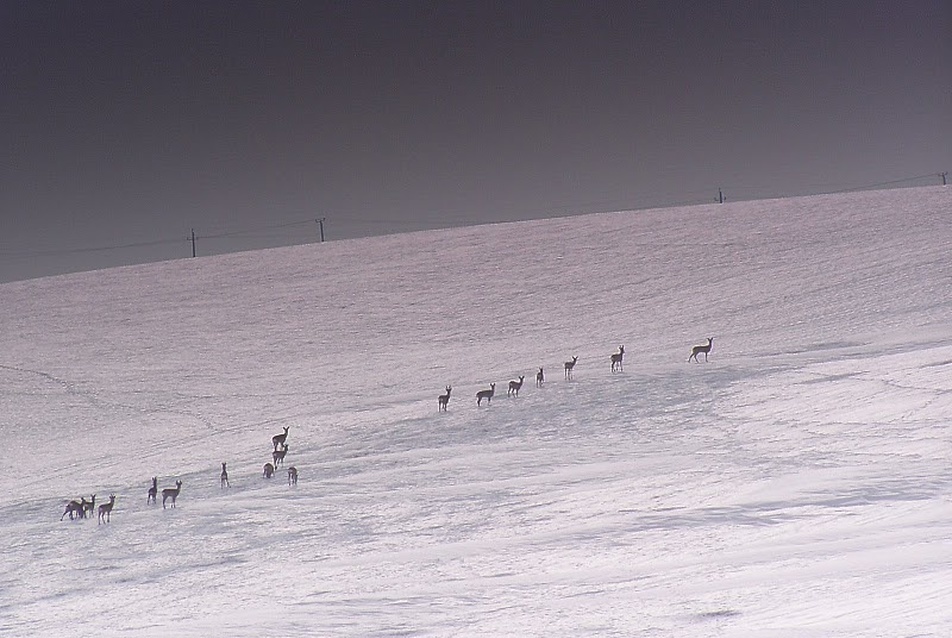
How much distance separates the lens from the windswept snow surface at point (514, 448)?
15.5 feet

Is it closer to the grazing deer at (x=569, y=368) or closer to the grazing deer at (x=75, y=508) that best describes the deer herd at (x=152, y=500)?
the grazing deer at (x=75, y=508)

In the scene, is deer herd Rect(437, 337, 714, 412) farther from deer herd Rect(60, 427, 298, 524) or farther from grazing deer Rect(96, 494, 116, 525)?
grazing deer Rect(96, 494, 116, 525)

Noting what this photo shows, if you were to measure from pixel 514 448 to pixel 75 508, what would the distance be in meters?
2.86

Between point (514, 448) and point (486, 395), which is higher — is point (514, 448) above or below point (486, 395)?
below

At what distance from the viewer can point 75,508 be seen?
701 cm

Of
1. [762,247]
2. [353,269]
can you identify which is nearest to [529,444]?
[762,247]

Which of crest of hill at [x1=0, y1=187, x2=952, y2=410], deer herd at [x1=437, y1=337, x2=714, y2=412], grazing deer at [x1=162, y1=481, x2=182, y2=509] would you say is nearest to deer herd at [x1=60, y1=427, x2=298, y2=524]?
grazing deer at [x1=162, y1=481, x2=182, y2=509]

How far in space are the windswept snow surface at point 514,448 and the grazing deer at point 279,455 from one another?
2.3 inches

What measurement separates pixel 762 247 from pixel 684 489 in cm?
1048

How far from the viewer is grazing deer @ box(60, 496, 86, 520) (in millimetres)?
6992

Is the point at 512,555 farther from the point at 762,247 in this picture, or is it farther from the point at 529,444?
the point at 762,247

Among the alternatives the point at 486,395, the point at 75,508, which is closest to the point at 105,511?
the point at 75,508

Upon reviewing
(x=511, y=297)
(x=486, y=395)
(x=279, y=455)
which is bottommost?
(x=279, y=455)

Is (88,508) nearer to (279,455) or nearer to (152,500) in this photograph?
(152,500)
